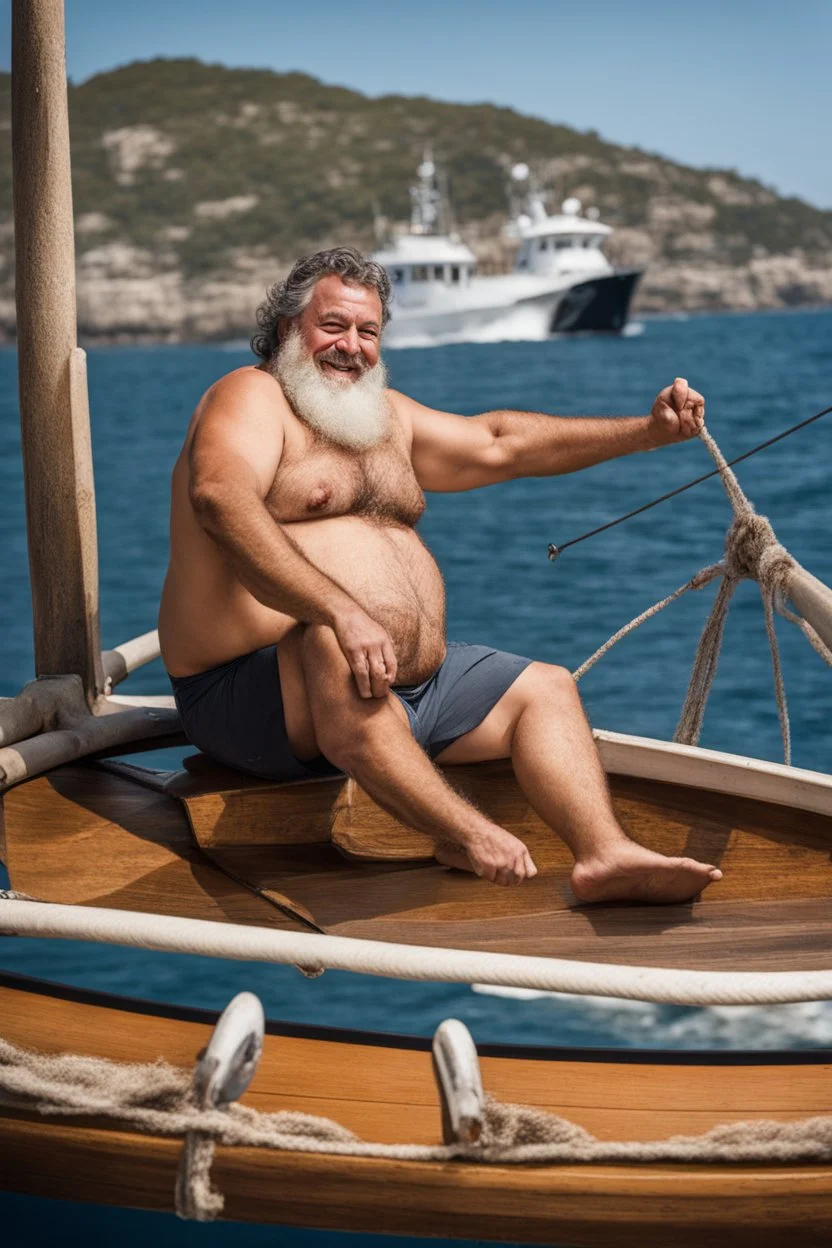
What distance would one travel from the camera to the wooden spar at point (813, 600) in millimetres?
3211

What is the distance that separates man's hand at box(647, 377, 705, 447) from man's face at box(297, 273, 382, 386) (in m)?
0.62

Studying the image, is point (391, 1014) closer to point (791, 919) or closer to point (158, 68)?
point (791, 919)

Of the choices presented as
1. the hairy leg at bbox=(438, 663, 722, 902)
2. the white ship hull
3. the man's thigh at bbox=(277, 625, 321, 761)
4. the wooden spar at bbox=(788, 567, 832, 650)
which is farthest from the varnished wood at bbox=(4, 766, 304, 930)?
the white ship hull

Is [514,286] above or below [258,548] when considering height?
above

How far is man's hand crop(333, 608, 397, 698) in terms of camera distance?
279cm

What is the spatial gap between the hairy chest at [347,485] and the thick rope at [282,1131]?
117 cm

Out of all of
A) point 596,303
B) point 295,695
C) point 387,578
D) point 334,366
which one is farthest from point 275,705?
point 596,303

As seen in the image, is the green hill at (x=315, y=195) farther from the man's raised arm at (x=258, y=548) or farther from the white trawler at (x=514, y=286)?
the man's raised arm at (x=258, y=548)

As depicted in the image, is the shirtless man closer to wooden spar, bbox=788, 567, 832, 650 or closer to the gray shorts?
the gray shorts

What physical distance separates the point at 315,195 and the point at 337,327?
350 feet

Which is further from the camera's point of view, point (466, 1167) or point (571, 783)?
point (571, 783)

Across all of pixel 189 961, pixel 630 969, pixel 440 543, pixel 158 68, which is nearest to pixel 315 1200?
pixel 630 969

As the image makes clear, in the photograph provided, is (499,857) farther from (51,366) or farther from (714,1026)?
(714,1026)

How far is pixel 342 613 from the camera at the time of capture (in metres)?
2.81
